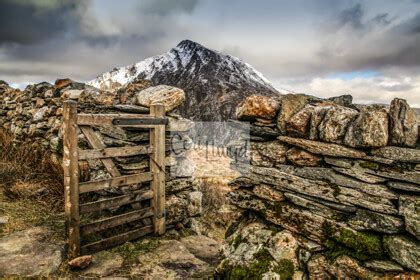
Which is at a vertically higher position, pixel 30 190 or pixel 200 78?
pixel 200 78

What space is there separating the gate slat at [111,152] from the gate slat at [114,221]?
3.31 feet

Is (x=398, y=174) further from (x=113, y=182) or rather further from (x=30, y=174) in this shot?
(x=30, y=174)

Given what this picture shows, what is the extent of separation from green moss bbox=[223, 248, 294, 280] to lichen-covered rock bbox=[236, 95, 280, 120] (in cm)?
164

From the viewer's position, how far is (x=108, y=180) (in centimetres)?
487

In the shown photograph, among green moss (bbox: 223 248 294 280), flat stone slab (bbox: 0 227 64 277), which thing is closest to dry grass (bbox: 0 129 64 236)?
flat stone slab (bbox: 0 227 64 277)

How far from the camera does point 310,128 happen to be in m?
3.60

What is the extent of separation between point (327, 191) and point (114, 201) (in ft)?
10.7

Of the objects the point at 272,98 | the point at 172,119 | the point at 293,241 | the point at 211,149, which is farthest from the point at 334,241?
the point at 211,149

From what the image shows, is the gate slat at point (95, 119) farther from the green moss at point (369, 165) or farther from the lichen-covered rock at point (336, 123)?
the green moss at point (369, 165)

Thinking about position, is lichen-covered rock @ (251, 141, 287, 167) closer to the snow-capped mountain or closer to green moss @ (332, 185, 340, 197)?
green moss @ (332, 185, 340, 197)

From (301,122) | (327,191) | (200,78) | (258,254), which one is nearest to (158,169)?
(258,254)

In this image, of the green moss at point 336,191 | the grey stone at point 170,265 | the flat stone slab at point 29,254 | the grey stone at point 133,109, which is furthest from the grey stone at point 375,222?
the grey stone at point 133,109

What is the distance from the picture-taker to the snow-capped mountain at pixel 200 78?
14.5m

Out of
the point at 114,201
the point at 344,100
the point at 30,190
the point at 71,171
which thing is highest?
the point at 344,100
